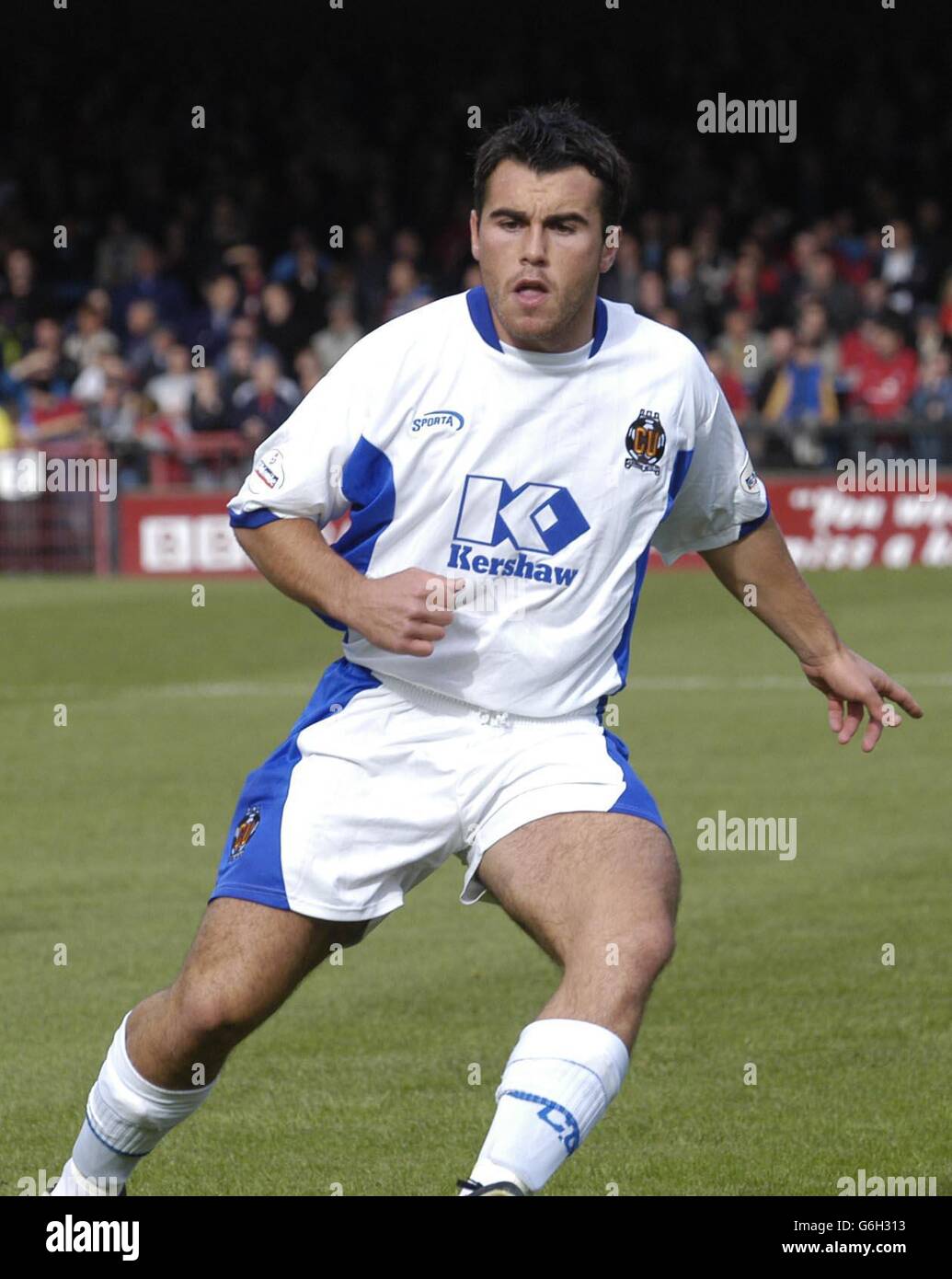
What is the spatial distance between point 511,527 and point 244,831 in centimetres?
80

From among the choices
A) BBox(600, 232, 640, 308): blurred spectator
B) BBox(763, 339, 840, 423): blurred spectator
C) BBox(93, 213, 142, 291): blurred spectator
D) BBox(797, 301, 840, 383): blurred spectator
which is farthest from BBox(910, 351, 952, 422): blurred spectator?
BBox(93, 213, 142, 291): blurred spectator

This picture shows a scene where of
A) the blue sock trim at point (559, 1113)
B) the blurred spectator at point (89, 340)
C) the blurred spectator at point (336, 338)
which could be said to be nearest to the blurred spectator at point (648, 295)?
the blurred spectator at point (336, 338)

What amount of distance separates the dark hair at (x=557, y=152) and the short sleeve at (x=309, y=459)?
1.54 feet

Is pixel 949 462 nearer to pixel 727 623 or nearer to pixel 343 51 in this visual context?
pixel 727 623

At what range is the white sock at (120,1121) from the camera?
452 centimetres

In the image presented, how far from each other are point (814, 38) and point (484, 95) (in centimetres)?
462

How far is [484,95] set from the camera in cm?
3166

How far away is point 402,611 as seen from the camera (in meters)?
4.19

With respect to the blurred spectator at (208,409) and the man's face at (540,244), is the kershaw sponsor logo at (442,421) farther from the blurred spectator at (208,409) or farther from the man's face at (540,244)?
the blurred spectator at (208,409)

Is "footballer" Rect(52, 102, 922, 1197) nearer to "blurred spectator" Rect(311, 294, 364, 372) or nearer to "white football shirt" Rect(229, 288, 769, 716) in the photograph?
"white football shirt" Rect(229, 288, 769, 716)

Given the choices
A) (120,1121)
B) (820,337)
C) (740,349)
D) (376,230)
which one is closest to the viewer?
(120,1121)

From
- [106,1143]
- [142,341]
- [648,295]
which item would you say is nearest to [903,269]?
[648,295]

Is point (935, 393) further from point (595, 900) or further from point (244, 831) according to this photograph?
point (595, 900)
